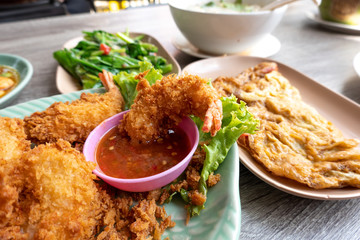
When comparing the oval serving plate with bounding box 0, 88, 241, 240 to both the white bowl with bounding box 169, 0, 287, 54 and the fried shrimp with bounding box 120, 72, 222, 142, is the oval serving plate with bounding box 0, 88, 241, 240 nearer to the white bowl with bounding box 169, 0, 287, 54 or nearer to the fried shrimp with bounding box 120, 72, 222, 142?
the fried shrimp with bounding box 120, 72, 222, 142

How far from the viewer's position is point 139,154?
145 cm

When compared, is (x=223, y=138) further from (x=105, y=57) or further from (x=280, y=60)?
(x=280, y=60)

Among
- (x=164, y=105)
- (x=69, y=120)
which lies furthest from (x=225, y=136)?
(x=69, y=120)

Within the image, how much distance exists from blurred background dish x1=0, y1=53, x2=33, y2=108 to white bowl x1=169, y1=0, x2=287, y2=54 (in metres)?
1.59

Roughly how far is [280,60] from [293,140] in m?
1.76

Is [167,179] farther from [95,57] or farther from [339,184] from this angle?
[95,57]

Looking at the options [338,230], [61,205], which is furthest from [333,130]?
[61,205]

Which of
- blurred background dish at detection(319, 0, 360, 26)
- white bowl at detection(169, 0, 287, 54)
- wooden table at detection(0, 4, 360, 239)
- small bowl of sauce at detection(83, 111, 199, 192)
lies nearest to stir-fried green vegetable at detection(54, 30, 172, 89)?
wooden table at detection(0, 4, 360, 239)

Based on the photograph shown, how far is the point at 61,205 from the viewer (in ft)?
3.68

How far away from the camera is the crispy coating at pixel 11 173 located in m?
1.05

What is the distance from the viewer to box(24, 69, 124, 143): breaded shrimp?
5.17 ft

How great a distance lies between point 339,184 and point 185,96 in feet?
3.21

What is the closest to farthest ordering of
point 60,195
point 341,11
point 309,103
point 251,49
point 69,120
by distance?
point 60,195, point 69,120, point 309,103, point 251,49, point 341,11

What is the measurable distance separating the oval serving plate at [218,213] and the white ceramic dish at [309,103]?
9.0 inches
